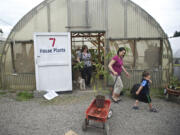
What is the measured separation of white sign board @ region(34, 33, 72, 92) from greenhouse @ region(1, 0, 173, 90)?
59 cm

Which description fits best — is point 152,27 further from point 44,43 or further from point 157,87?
point 44,43

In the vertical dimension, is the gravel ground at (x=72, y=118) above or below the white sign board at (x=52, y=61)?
below

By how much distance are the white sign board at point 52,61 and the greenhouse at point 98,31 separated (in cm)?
59

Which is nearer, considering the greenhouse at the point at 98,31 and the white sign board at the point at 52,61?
the white sign board at the point at 52,61

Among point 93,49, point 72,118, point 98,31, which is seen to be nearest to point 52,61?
point 98,31

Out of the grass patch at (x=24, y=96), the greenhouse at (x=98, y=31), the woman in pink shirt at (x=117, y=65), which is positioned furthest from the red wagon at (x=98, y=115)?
the grass patch at (x=24, y=96)

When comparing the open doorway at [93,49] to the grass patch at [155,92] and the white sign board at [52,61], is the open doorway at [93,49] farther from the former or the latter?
the grass patch at [155,92]

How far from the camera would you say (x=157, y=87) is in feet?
16.5

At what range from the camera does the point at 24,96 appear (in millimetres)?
4551

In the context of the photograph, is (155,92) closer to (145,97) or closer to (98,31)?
(145,97)

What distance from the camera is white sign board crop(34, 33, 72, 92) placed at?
14.2 ft

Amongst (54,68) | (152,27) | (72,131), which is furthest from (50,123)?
(152,27)

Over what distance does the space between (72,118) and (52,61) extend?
2.25 m

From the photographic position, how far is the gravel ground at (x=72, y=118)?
259 centimetres
